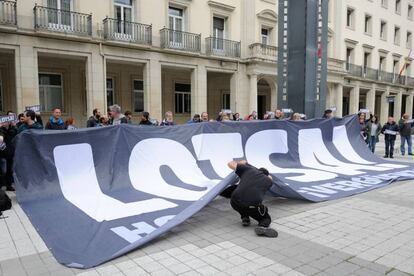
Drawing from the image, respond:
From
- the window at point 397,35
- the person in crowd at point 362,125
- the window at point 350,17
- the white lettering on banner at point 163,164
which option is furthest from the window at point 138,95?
the window at point 397,35

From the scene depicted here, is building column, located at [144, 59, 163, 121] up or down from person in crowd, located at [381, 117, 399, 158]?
up

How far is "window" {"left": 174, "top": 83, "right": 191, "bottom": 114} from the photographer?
2233cm

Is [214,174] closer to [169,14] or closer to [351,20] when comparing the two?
[169,14]

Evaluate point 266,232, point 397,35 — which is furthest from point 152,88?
point 397,35

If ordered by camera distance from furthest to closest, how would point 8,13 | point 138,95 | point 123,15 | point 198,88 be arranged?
point 138,95 → point 198,88 → point 123,15 → point 8,13

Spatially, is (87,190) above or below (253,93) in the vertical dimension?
below

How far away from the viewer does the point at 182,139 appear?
759 cm

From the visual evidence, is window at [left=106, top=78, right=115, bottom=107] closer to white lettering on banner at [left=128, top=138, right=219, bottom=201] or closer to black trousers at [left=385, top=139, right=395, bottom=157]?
white lettering on banner at [left=128, top=138, right=219, bottom=201]

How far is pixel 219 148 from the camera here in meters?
8.14

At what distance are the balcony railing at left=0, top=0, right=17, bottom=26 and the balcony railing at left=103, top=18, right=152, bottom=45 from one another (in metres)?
3.84

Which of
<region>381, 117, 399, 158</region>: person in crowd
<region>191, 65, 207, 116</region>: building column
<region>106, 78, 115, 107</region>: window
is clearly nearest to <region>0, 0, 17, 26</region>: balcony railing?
<region>106, 78, 115, 107</region>: window

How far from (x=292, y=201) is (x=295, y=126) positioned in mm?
3729

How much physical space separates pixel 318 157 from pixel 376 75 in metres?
27.8

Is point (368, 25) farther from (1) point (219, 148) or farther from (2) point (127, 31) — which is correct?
(1) point (219, 148)
